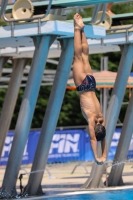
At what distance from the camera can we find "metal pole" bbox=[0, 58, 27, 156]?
62.7 feet

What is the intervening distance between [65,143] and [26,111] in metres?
11.1

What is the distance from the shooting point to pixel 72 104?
38094 millimetres

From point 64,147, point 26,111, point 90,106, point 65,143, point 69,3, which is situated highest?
point 69,3

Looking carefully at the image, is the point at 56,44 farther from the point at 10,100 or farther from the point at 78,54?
the point at 78,54

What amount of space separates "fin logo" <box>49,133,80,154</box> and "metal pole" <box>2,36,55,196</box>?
10.7 m

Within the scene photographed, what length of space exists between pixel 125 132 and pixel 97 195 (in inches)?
106

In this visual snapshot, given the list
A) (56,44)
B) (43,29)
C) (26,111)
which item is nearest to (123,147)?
(56,44)

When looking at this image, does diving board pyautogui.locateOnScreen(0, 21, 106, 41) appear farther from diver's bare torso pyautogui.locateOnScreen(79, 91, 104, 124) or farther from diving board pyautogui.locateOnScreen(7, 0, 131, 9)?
diver's bare torso pyautogui.locateOnScreen(79, 91, 104, 124)

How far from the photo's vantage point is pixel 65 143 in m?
25.5

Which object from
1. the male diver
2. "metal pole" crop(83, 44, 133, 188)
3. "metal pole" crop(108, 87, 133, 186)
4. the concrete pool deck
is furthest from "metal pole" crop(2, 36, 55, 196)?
the male diver

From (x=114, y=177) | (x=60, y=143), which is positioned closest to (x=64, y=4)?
(x=114, y=177)

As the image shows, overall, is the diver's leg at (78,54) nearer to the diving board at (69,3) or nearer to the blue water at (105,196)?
the diving board at (69,3)

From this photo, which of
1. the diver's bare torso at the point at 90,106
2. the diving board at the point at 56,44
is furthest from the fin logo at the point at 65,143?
the diver's bare torso at the point at 90,106

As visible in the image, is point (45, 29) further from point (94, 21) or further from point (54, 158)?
point (54, 158)
